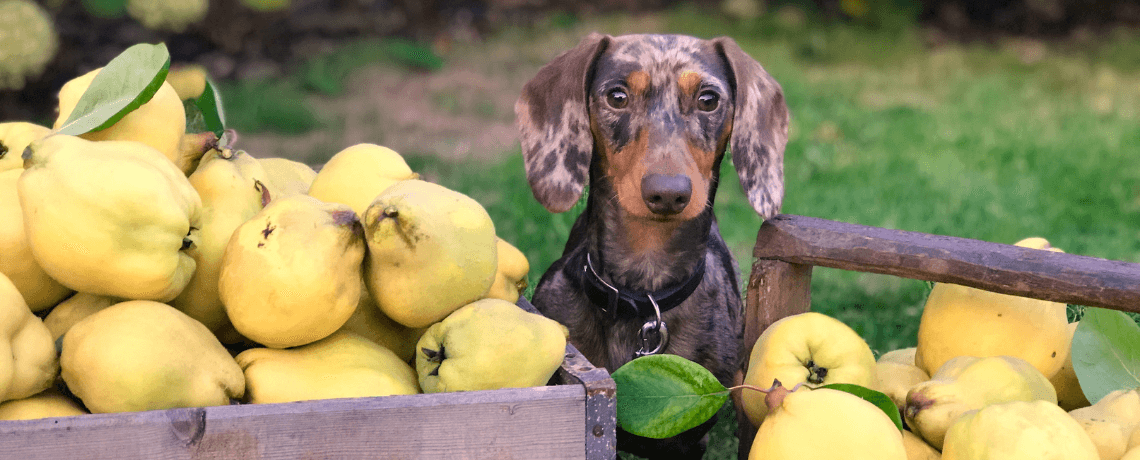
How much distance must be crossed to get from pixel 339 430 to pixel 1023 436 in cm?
97

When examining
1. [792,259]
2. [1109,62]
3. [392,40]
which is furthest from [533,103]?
[1109,62]

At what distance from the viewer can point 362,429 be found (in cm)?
130

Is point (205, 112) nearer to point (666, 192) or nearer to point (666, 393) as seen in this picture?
point (666, 192)

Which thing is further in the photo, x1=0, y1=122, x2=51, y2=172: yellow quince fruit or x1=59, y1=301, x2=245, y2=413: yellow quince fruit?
x1=0, y1=122, x2=51, y2=172: yellow quince fruit

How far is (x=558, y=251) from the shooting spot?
13.5ft

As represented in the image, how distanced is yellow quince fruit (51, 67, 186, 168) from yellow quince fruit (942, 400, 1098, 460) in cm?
131

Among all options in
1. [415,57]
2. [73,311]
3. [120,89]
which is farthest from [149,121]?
[415,57]

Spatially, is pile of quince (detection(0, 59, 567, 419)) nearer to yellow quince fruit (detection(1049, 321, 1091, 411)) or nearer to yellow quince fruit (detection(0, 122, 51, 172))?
yellow quince fruit (detection(0, 122, 51, 172))

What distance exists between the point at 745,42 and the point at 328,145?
438cm

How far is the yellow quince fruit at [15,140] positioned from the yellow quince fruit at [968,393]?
5.03 ft

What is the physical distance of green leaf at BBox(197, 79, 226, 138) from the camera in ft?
6.21

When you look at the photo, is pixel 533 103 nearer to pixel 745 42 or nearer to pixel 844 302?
pixel 844 302

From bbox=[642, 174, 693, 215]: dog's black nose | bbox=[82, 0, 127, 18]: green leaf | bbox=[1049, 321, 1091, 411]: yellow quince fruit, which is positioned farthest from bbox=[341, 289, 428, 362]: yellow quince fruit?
bbox=[82, 0, 127, 18]: green leaf

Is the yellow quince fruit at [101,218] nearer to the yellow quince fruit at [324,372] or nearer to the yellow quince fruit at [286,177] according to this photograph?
the yellow quince fruit at [324,372]
